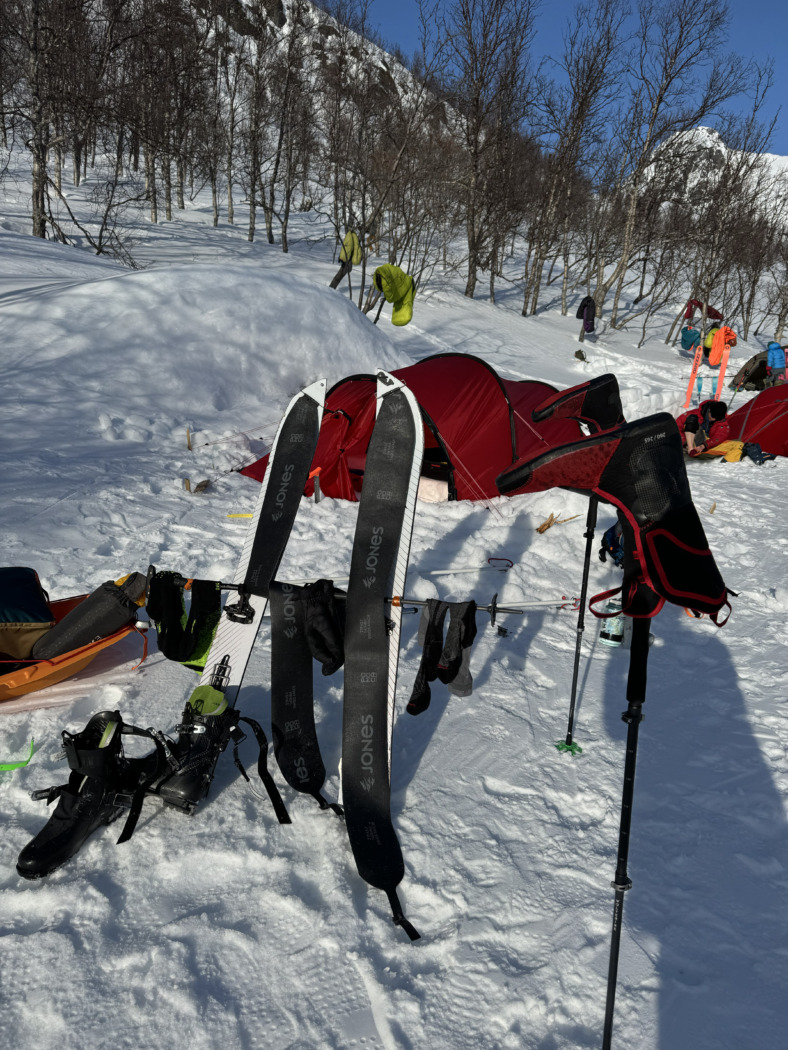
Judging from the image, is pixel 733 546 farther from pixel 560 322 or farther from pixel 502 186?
pixel 502 186

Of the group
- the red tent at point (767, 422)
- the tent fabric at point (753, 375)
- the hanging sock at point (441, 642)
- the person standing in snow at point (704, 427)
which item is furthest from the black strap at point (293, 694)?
the tent fabric at point (753, 375)

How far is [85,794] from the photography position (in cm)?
252

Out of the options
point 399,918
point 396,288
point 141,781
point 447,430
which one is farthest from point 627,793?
point 396,288

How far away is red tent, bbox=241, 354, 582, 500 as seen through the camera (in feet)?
22.8

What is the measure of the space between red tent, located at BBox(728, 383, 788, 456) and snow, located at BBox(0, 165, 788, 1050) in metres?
4.31

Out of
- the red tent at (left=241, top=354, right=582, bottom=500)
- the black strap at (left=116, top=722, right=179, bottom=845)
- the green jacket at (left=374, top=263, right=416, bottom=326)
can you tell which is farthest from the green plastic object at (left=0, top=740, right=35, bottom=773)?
the green jacket at (left=374, top=263, right=416, bottom=326)

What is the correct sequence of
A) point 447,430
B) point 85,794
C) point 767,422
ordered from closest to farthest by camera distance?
point 85,794
point 447,430
point 767,422

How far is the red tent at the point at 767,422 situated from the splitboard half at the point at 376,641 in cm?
959

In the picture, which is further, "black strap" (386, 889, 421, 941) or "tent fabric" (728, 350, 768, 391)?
"tent fabric" (728, 350, 768, 391)

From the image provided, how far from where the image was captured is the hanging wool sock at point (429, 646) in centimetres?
266

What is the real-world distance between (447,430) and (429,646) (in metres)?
4.74

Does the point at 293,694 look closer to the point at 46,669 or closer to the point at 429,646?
the point at 429,646

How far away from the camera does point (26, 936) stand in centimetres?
214

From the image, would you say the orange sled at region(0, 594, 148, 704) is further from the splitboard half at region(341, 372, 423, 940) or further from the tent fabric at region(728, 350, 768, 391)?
the tent fabric at region(728, 350, 768, 391)
